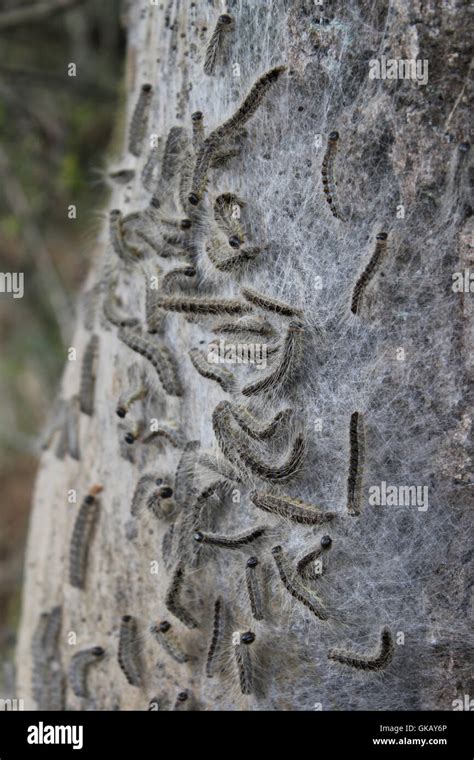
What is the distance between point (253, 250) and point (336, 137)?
58cm

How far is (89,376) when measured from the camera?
4.36 meters

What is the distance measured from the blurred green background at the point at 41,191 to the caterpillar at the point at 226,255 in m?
4.68

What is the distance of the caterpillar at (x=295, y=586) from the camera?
11.0 feet

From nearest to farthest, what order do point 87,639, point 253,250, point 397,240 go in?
point 397,240 → point 253,250 → point 87,639

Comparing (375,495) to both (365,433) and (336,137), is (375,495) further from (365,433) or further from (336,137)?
(336,137)

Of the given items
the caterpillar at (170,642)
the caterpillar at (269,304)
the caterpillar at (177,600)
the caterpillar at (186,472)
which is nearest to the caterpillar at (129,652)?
the caterpillar at (170,642)

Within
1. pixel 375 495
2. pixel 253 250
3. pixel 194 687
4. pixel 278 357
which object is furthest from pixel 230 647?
pixel 253 250

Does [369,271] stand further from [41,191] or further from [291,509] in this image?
[41,191]

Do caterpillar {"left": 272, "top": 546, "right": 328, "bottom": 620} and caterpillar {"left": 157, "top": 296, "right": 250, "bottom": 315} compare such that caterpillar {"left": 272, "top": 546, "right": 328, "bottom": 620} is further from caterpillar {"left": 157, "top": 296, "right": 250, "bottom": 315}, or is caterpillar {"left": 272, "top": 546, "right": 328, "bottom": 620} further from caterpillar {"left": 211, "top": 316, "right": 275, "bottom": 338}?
caterpillar {"left": 157, "top": 296, "right": 250, "bottom": 315}

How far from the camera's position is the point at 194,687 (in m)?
3.80

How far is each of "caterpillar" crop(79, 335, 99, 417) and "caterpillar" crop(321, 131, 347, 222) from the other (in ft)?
5.55

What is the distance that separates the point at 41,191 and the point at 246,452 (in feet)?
21.7

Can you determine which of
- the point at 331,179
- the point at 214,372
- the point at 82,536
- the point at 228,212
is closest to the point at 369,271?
the point at 331,179

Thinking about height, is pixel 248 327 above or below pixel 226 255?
below
